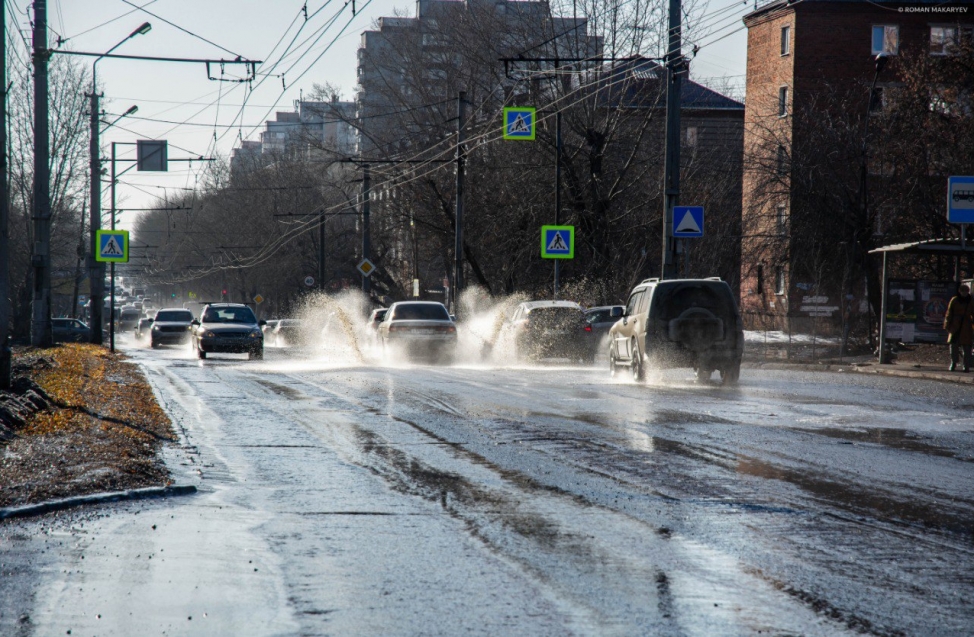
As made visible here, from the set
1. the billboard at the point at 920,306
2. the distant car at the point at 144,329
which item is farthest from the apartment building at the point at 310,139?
the billboard at the point at 920,306

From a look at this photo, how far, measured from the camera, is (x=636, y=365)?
71.1 ft

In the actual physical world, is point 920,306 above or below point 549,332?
above

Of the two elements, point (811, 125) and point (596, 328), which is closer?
point (596, 328)

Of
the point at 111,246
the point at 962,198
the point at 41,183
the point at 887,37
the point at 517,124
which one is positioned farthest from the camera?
the point at 887,37

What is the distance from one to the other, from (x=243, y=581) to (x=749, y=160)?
3338cm

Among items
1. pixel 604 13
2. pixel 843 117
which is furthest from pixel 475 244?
pixel 843 117

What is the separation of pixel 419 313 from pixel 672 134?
934 centimetres

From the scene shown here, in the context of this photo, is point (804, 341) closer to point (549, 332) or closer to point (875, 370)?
point (549, 332)

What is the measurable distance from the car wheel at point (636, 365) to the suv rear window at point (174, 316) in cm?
3138

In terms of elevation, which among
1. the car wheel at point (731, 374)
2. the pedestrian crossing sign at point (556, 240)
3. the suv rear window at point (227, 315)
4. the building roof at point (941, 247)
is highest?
the pedestrian crossing sign at point (556, 240)

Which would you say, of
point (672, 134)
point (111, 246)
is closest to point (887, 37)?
point (672, 134)

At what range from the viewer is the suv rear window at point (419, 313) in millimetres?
32219

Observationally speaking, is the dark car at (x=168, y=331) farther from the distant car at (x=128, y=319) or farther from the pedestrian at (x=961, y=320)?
the distant car at (x=128, y=319)

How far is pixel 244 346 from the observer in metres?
34.4
